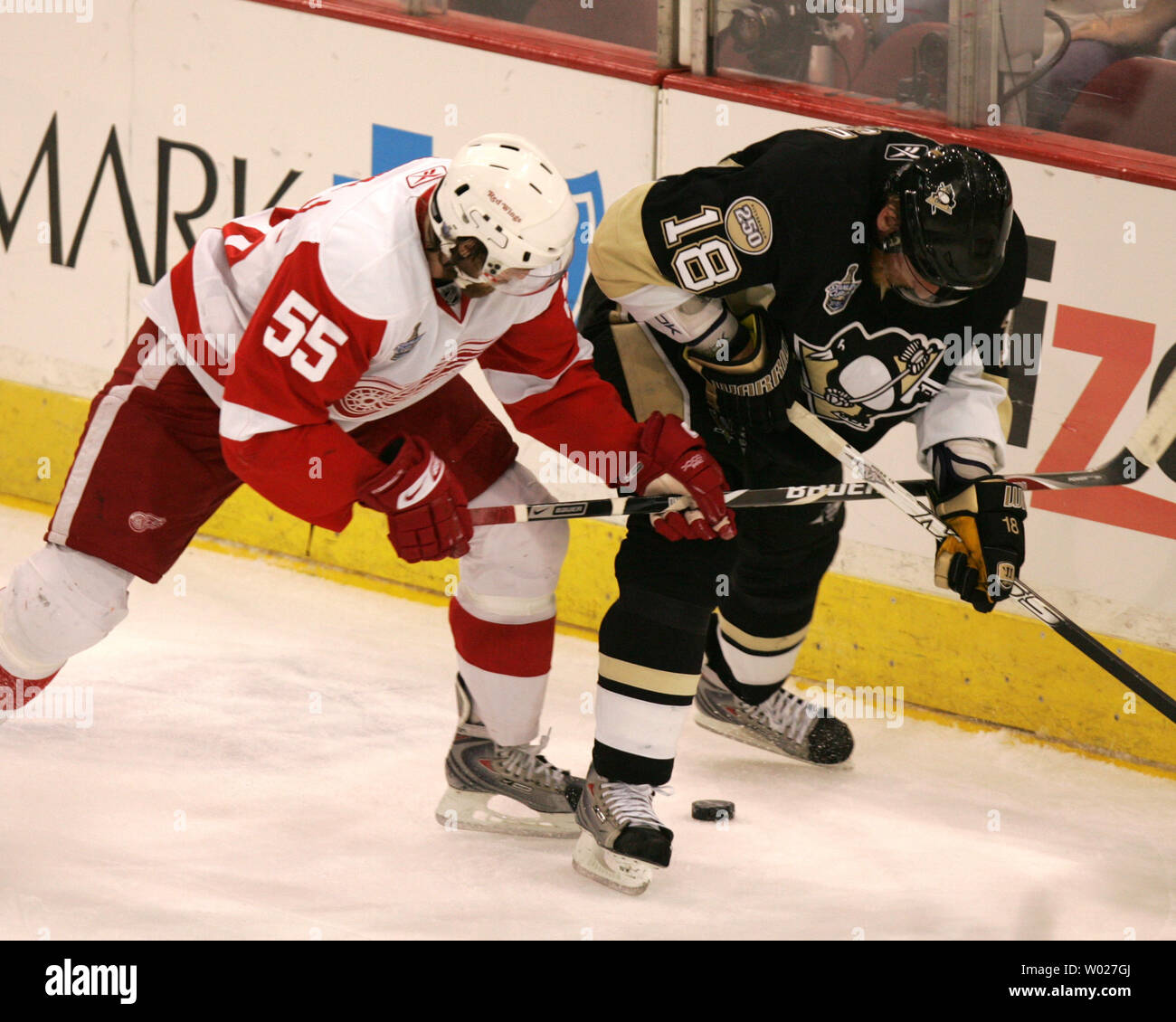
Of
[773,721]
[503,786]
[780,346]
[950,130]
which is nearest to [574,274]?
[950,130]

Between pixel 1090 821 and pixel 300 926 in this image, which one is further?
pixel 1090 821

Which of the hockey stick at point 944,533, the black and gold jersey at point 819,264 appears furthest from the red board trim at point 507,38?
the hockey stick at point 944,533

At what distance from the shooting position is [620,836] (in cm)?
272

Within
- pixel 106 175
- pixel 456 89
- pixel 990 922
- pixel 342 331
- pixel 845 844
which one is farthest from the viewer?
pixel 106 175

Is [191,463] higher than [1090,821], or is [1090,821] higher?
[191,463]

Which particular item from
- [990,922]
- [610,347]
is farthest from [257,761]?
[990,922]

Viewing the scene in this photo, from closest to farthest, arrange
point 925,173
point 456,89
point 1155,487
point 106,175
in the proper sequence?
point 925,173, point 1155,487, point 456,89, point 106,175

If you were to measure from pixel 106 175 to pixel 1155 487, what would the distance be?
2.55 m

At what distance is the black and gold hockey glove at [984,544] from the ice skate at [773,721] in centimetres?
64

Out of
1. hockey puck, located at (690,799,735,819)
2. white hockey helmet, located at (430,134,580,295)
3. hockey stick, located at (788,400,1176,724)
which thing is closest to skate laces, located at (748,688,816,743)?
hockey puck, located at (690,799,735,819)

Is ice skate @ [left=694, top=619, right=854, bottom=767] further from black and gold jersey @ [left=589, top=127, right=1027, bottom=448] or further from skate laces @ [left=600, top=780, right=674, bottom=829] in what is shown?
black and gold jersey @ [left=589, top=127, right=1027, bottom=448]

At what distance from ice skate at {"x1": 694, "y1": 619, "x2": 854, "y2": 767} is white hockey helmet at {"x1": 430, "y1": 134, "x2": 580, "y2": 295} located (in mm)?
1200

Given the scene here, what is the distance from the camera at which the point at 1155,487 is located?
3.26m

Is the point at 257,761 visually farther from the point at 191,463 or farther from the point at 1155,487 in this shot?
the point at 1155,487
